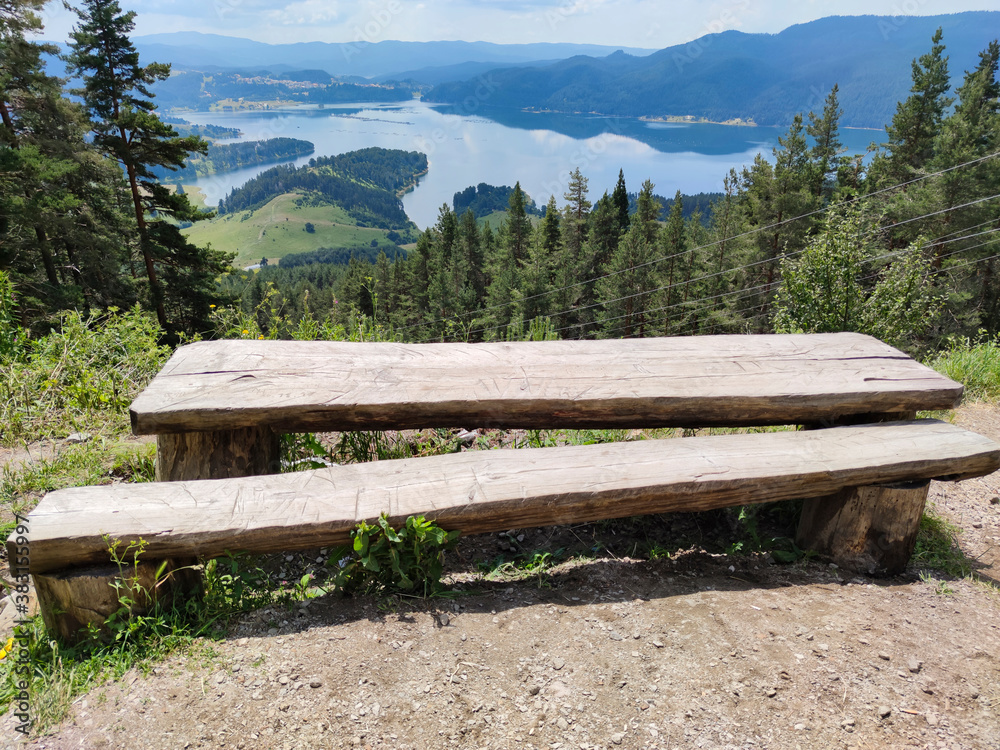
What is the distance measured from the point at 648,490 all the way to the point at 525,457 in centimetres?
56

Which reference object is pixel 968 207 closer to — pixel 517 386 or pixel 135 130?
pixel 517 386

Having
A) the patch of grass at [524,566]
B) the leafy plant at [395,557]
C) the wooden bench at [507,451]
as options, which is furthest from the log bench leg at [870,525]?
the leafy plant at [395,557]

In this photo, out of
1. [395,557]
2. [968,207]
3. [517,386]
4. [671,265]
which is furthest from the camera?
[671,265]

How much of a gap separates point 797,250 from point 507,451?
28.1 meters

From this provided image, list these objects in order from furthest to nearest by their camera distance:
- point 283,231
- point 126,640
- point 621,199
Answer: point 283,231 < point 621,199 < point 126,640

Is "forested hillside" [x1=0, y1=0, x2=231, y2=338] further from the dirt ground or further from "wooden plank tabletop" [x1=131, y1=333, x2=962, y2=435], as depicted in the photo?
the dirt ground

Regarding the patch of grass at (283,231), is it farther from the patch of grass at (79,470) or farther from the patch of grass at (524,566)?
the patch of grass at (524,566)

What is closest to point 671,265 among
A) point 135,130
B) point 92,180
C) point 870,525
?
point 135,130

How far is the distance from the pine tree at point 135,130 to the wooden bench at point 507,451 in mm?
Answer: 18170

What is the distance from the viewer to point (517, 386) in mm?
2752

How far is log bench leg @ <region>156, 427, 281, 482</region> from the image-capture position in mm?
2625

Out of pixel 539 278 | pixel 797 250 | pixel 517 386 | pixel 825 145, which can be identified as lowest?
pixel 539 278

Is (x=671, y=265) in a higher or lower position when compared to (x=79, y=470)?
lower

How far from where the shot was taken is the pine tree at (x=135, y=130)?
56.0ft
